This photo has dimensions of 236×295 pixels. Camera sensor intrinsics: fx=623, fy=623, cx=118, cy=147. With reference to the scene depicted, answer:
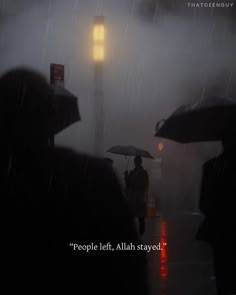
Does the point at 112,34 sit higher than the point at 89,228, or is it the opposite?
the point at 112,34

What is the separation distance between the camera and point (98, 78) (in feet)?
8.74

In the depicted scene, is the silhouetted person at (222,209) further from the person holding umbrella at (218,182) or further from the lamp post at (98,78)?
the lamp post at (98,78)

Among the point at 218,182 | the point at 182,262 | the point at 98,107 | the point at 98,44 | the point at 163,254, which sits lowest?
the point at 182,262

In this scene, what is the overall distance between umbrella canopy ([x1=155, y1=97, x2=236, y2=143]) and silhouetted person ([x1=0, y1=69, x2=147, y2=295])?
3.57ft

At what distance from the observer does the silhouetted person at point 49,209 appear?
176 cm

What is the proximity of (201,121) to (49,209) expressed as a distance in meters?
1.90

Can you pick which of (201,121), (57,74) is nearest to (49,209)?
(57,74)

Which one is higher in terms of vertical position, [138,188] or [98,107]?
[98,107]

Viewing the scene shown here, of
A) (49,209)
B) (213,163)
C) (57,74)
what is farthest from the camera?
(213,163)

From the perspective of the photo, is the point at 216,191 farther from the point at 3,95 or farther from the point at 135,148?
the point at 3,95

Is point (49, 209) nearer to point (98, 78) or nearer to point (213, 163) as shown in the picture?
point (98, 78)

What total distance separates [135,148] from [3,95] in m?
1.05

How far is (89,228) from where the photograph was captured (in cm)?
193

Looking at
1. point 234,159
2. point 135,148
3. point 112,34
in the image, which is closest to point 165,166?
point 135,148
